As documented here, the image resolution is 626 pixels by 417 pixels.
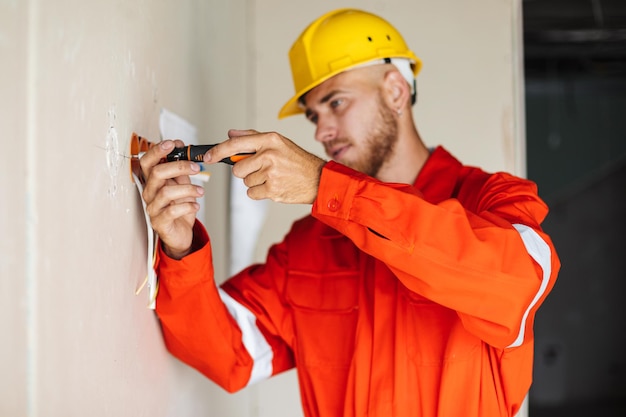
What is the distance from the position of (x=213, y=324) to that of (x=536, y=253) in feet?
2.32

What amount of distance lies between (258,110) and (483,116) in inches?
35.7

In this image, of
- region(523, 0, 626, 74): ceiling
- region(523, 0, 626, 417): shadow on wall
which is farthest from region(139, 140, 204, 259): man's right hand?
region(523, 0, 626, 417): shadow on wall

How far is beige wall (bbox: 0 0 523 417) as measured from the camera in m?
0.74

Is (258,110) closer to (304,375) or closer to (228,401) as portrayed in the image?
(228,401)

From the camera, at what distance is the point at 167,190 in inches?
49.0

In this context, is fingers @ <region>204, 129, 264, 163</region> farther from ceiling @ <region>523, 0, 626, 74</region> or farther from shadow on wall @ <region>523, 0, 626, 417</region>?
shadow on wall @ <region>523, 0, 626, 417</region>

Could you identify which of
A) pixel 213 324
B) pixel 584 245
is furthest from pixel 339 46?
pixel 584 245

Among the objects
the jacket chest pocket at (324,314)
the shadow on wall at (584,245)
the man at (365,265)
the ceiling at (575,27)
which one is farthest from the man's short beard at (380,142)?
the shadow on wall at (584,245)

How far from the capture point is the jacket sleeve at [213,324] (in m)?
1.45

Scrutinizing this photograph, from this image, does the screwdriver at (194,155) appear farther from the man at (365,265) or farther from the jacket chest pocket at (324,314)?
the jacket chest pocket at (324,314)

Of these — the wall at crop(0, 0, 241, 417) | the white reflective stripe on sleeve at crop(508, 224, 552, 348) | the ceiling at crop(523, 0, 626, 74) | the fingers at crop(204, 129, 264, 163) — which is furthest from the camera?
the ceiling at crop(523, 0, 626, 74)

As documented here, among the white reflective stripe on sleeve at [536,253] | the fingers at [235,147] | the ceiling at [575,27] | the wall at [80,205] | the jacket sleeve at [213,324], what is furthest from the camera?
the ceiling at [575,27]

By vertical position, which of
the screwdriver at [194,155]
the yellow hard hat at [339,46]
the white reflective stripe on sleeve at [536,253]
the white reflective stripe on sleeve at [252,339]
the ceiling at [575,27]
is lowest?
the white reflective stripe on sleeve at [252,339]

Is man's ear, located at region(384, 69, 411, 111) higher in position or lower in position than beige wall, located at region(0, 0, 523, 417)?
higher
